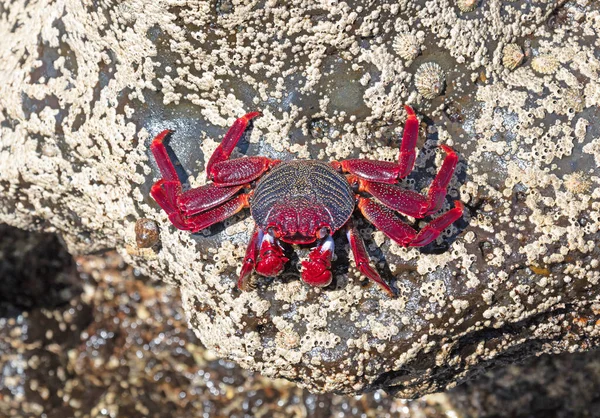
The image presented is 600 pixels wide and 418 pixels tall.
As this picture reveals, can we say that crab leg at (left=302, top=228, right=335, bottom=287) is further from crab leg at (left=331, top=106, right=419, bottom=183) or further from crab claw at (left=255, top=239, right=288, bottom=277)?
crab leg at (left=331, top=106, right=419, bottom=183)

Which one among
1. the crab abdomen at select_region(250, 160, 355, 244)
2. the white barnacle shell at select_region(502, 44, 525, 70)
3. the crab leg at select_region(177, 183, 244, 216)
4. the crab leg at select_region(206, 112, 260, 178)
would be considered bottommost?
the crab abdomen at select_region(250, 160, 355, 244)

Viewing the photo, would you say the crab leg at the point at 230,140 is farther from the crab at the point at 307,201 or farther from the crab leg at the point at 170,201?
the crab leg at the point at 170,201

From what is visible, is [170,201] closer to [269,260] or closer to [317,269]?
[269,260]

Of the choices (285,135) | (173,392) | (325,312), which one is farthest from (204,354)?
(285,135)

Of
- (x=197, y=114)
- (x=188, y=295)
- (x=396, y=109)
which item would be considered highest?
(x=197, y=114)

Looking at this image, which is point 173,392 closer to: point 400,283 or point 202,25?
point 400,283

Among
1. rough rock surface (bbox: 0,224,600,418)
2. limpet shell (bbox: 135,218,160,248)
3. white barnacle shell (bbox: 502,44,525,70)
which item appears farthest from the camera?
rough rock surface (bbox: 0,224,600,418)

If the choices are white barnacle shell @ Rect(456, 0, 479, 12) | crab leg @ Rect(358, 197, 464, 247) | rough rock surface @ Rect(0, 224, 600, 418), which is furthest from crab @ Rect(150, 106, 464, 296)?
rough rock surface @ Rect(0, 224, 600, 418)
